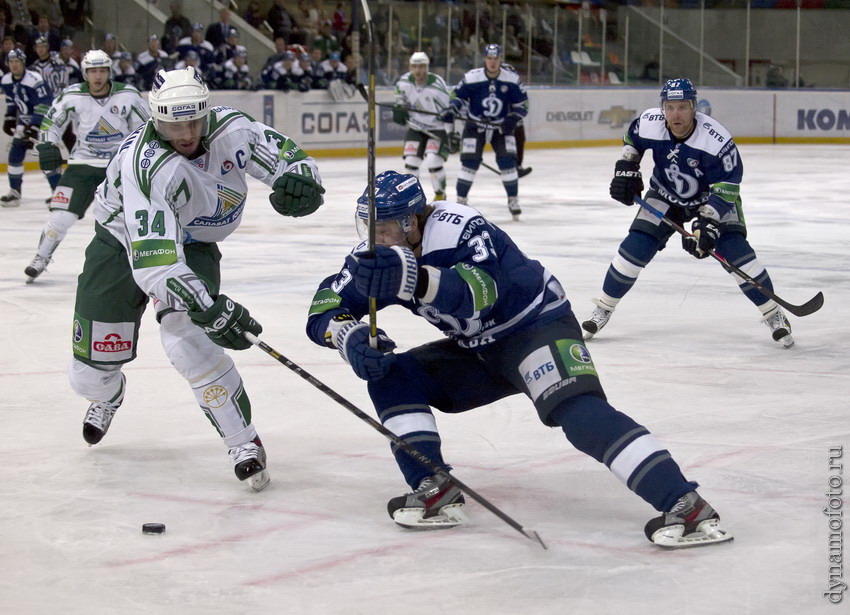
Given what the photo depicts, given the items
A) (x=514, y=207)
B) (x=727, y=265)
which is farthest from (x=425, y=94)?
(x=727, y=265)

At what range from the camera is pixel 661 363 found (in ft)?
17.7

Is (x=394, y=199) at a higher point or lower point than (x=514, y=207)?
higher

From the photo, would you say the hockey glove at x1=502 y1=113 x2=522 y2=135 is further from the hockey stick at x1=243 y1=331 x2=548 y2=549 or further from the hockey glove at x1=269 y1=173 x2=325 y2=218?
the hockey stick at x1=243 y1=331 x2=548 y2=549

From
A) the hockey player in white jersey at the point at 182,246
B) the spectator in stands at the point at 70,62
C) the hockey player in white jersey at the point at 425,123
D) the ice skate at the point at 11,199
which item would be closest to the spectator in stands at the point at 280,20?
the spectator in stands at the point at 70,62

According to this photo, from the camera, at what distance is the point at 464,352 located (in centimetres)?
353

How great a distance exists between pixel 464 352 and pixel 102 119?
16.0ft

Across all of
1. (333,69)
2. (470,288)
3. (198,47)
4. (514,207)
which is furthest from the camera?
(333,69)

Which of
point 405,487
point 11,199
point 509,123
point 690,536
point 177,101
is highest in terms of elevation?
point 177,101

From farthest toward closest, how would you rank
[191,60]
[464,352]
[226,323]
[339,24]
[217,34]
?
[339,24] < [217,34] < [191,60] < [464,352] < [226,323]

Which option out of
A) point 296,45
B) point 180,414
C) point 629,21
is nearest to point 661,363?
point 180,414

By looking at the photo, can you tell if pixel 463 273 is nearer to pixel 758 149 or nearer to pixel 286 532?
pixel 286 532

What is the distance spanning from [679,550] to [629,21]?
19705 millimetres

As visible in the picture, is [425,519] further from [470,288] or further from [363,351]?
[470,288]
